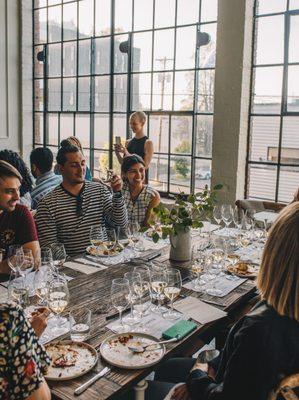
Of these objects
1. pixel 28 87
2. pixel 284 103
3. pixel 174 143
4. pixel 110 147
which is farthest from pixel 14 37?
pixel 284 103

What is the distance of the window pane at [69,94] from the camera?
6.64 metres

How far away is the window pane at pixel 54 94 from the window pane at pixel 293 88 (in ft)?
12.1

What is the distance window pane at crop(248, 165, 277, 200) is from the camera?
15.4ft

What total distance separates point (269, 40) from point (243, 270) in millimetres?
2945

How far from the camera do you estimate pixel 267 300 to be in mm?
1315

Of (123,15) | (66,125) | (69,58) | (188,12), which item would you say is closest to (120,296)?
(188,12)

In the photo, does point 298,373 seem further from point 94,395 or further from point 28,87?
point 28,87

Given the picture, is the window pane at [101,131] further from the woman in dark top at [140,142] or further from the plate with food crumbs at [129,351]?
the plate with food crumbs at [129,351]

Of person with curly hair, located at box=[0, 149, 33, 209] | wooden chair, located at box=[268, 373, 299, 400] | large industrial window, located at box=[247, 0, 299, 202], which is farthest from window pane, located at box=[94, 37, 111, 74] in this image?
wooden chair, located at box=[268, 373, 299, 400]

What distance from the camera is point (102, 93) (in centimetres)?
622

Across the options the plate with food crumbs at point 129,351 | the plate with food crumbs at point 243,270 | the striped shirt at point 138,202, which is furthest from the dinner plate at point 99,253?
the striped shirt at point 138,202

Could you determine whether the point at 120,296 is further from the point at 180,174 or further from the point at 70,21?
the point at 70,21

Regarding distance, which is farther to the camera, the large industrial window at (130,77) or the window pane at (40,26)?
the window pane at (40,26)

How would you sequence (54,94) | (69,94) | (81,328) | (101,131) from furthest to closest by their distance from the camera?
(54,94) → (69,94) → (101,131) → (81,328)
